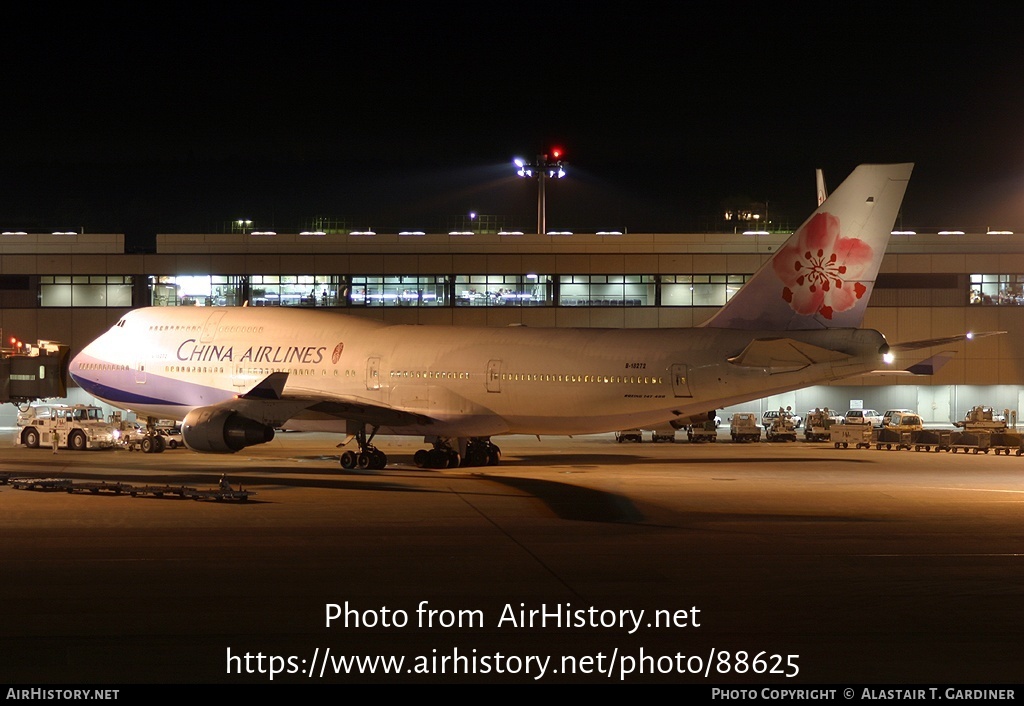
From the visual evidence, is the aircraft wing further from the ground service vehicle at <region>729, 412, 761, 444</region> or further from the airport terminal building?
the airport terminal building

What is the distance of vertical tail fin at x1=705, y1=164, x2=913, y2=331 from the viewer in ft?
120

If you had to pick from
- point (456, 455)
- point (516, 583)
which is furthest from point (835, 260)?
point (516, 583)

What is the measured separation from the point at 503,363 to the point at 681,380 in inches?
245

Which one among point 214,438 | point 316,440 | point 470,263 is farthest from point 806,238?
point 470,263

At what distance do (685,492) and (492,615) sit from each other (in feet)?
59.0

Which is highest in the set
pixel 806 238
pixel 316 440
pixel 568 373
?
pixel 806 238

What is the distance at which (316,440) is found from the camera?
6244 cm

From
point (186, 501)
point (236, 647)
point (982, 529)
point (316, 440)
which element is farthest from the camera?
point (316, 440)

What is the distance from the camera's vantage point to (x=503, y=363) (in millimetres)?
40156

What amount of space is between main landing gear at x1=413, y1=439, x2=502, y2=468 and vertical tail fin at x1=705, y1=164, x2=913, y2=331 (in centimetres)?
1050

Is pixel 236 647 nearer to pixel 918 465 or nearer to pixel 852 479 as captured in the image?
pixel 852 479

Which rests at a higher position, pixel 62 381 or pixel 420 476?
pixel 62 381

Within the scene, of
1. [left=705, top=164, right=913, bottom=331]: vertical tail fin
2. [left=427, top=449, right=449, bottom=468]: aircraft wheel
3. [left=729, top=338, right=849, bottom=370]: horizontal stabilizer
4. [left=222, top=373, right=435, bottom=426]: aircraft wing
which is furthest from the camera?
[left=427, top=449, right=449, bottom=468]: aircraft wheel

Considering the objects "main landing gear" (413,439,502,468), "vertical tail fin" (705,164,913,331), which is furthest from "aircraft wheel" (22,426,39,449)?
"vertical tail fin" (705,164,913,331)
